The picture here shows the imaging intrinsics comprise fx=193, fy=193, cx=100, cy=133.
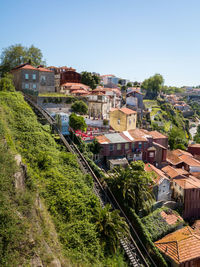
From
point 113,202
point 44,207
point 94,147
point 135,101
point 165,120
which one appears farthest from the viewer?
point 165,120

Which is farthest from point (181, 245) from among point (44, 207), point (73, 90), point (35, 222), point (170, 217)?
point (73, 90)

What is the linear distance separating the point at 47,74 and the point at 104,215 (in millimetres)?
34389

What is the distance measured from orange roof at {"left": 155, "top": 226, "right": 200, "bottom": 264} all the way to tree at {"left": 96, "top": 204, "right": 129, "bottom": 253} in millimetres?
5743

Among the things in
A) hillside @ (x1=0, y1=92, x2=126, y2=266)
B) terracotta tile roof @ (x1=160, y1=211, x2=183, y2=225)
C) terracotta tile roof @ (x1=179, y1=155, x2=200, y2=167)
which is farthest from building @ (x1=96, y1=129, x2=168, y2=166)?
terracotta tile roof @ (x1=160, y1=211, x2=183, y2=225)

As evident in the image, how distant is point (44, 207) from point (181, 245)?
44.1 feet

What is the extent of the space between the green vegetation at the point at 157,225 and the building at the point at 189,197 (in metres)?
3.75

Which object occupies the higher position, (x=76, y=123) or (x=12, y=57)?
Result: (x=12, y=57)

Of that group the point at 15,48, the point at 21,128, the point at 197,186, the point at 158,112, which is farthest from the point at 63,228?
the point at 158,112

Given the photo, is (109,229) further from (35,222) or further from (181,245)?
(181,245)

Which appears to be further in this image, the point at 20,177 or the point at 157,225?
the point at 157,225

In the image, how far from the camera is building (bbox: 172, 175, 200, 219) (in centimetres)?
2400

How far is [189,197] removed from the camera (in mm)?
24141

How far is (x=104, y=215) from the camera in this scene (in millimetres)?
15008

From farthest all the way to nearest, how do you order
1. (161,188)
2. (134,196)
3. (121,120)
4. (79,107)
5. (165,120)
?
1. (165,120)
2. (121,120)
3. (79,107)
4. (161,188)
5. (134,196)
